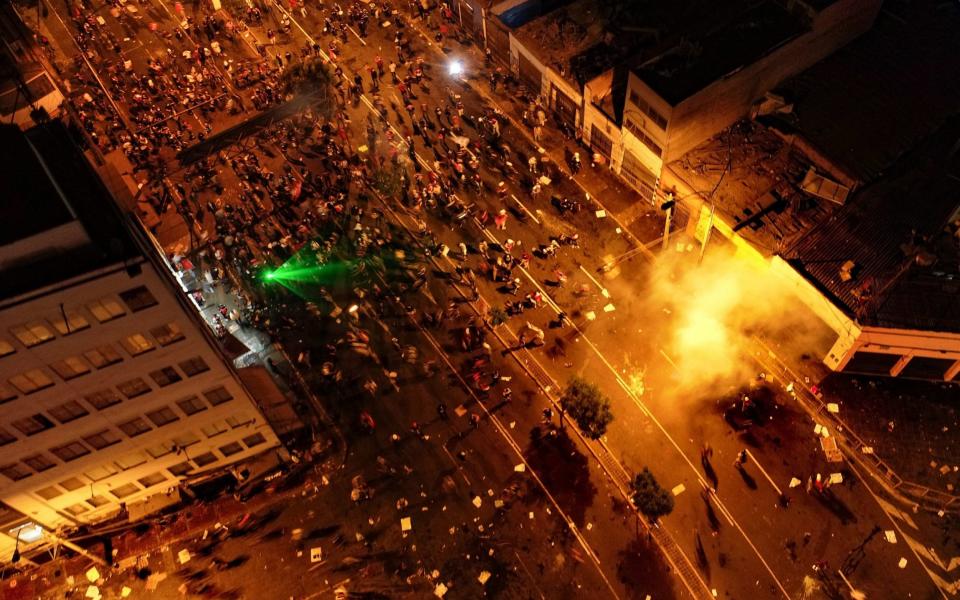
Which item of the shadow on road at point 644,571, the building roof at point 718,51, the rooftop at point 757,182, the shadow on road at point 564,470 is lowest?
the shadow on road at point 644,571

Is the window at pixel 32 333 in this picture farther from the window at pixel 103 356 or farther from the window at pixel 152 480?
the window at pixel 152 480

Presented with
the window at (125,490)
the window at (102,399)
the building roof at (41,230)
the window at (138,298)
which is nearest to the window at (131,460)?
the window at (125,490)

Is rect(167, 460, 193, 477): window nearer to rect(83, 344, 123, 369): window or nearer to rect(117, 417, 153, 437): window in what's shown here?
rect(117, 417, 153, 437): window

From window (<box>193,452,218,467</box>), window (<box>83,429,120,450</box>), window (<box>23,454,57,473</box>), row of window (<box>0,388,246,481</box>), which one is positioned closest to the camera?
window (<box>23,454,57,473</box>)

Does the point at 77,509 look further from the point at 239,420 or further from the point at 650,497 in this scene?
the point at 650,497

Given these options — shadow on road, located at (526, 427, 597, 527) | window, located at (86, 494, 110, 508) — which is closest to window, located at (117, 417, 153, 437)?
window, located at (86, 494, 110, 508)

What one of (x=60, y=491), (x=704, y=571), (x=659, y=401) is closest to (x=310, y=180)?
(x=60, y=491)

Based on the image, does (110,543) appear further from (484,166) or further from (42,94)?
(484,166)
